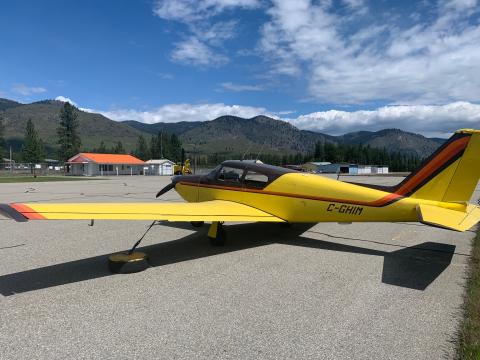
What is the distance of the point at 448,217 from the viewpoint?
654cm

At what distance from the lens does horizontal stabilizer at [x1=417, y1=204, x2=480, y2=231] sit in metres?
6.15

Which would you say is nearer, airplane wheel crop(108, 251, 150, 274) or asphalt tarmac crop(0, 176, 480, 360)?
asphalt tarmac crop(0, 176, 480, 360)

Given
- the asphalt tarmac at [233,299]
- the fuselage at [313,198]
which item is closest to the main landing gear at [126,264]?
the asphalt tarmac at [233,299]

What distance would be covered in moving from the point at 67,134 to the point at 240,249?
97195 millimetres

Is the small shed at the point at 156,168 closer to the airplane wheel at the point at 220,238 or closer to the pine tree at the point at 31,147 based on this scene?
the pine tree at the point at 31,147

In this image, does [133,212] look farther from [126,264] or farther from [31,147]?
[31,147]

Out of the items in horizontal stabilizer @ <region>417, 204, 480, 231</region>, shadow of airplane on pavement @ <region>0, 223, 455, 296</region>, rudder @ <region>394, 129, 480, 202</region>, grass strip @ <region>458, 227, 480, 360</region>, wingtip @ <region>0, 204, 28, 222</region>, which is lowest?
shadow of airplane on pavement @ <region>0, 223, 455, 296</region>

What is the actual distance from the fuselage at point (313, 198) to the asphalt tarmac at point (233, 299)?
889 mm

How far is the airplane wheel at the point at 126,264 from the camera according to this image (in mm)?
6352

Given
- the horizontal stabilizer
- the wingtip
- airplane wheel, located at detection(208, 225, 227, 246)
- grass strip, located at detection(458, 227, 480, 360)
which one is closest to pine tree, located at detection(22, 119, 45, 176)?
airplane wheel, located at detection(208, 225, 227, 246)

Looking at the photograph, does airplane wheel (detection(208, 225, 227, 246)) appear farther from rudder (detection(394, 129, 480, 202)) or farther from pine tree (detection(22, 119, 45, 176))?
pine tree (detection(22, 119, 45, 176))

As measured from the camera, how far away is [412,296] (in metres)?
5.41

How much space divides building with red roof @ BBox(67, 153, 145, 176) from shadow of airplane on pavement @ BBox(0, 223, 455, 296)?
67.7 metres

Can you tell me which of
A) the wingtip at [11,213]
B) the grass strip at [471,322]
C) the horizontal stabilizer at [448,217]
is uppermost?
the wingtip at [11,213]
